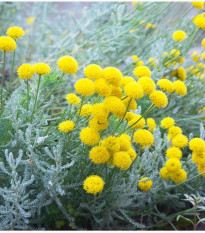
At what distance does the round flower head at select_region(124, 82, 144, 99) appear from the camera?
2.98ft

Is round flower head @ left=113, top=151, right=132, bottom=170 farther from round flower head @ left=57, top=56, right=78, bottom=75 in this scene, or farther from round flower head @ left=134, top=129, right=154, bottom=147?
round flower head @ left=57, top=56, right=78, bottom=75

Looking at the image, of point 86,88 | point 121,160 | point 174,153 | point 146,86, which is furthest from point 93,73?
point 174,153

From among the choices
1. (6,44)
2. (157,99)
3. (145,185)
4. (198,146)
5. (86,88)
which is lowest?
(145,185)

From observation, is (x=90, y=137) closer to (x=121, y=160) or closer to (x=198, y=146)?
(x=121, y=160)

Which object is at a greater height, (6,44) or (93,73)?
(6,44)

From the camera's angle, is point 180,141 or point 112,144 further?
point 180,141

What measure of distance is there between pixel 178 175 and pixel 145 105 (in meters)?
0.66

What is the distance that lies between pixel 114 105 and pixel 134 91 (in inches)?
2.9

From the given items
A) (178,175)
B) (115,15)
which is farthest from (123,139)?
(115,15)

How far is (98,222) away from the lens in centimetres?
113

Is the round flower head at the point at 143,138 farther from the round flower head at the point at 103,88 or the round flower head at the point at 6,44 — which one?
the round flower head at the point at 6,44

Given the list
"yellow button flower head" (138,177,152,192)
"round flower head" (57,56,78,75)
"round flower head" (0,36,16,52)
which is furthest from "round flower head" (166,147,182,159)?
"round flower head" (0,36,16,52)

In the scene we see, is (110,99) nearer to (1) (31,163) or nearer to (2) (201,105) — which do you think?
A: (1) (31,163)

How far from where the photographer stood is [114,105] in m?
0.90
